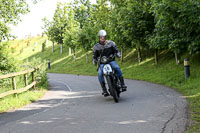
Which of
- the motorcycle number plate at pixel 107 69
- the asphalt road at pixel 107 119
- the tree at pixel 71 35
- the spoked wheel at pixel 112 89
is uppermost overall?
the tree at pixel 71 35

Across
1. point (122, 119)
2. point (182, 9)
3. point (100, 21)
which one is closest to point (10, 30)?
point (182, 9)

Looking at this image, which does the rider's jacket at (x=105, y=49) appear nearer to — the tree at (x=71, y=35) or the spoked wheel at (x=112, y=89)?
the spoked wheel at (x=112, y=89)

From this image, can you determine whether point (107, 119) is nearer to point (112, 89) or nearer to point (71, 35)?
point (112, 89)

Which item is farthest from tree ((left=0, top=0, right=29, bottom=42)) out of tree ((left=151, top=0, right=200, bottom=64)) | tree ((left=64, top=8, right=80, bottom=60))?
tree ((left=64, top=8, right=80, bottom=60))

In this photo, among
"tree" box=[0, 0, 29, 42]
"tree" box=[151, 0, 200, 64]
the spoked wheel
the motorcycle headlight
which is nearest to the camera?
the spoked wheel

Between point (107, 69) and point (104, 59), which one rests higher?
point (104, 59)

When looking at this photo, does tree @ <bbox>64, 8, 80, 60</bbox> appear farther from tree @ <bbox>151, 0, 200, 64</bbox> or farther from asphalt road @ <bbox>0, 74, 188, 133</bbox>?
asphalt road @ <bbox>0, 74, 188, 133</bbox>

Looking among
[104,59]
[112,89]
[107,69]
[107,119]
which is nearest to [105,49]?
[104,59]

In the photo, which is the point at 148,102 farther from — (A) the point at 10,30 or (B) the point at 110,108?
(A) the point at 10,30

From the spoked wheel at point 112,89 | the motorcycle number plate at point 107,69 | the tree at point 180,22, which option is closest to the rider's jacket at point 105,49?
the motorcycle number plate at point 107,69

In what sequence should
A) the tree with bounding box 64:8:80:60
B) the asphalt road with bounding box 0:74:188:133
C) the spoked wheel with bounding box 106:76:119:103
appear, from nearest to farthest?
the asphalt road with bounding box 0:74:188:133
the spoked wheel with bounding box 106:76:119:103
the tree with bounding box 64:8:80:60

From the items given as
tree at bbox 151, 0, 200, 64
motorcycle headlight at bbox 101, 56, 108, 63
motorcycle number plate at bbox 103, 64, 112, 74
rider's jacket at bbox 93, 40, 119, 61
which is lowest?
motorcycle number plate at bbox 103, 64, 112, 74

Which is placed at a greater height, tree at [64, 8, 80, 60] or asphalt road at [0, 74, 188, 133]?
tree at [64, 8, 80, 60]

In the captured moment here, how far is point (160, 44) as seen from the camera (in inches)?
587
